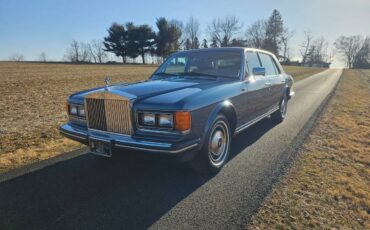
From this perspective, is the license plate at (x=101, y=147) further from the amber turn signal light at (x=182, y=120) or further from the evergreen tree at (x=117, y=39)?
the evergreen tree at (x=117, y=39)

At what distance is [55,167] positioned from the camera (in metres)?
3.90

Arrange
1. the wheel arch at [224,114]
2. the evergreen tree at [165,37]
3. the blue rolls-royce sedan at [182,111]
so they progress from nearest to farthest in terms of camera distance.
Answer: the blue rolls-royce sedan at [182,111]
the wheel arch at [224,114]
the evergreen tree at [165,37]

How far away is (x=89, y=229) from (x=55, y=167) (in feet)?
5.84

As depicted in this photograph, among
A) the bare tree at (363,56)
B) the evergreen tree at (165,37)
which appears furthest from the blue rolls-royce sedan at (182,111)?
the bare tree at (363,56)

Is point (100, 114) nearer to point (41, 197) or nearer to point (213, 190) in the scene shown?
point (41, 197)

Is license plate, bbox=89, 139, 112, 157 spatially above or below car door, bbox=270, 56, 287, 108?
below

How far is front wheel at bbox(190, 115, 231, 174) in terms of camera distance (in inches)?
135

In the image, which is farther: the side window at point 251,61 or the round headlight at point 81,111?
the side window at point 251,61

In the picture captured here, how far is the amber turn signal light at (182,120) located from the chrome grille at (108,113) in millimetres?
586

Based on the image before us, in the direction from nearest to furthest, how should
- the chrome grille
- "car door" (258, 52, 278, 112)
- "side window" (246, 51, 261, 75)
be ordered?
the chrome grille < "side window" (246, 51, 261, 75) < "car door" (258, 52, 278, 112)

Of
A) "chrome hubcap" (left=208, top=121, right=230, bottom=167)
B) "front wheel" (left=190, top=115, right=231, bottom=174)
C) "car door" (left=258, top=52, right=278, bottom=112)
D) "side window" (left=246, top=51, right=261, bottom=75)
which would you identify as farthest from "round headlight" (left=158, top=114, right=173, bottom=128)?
"car door" (left=258, top=52, right=278, bottom=112)

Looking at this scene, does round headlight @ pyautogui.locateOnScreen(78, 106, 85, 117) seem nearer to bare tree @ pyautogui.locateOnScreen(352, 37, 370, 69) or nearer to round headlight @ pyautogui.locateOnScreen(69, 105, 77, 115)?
round headlight @ pyautogui.locateOnScreen(69, 105, 77, 115)

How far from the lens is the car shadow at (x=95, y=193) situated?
2.61 meters

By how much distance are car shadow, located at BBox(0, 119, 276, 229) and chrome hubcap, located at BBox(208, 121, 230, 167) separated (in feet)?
1.14
